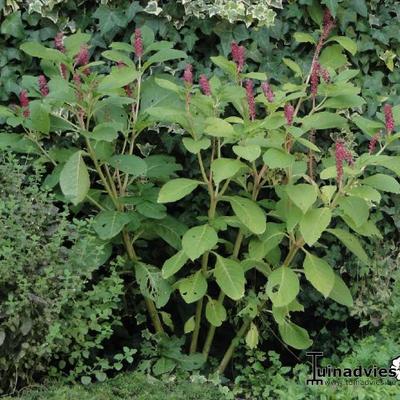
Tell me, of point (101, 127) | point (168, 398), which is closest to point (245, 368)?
point (168, 398)

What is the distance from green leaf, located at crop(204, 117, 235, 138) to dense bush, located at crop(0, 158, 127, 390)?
2.45 ft

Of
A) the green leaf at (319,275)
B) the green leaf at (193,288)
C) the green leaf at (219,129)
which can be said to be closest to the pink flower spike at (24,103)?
the green leaf at (219,129)

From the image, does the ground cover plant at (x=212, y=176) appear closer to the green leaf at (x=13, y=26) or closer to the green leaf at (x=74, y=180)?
the green leaf at (x=74, y=180)

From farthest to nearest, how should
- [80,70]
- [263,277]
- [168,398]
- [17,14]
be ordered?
1. [263,277]
2. [17,14]
3. [80,70]
4. [168,398]

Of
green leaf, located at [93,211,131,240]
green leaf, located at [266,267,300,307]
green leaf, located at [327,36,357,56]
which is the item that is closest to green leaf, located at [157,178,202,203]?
green leaf, located at [93,211,131,240]

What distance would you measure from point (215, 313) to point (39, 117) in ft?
4.50

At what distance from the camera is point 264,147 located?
13.8 ft

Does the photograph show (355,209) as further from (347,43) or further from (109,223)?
(109,223)

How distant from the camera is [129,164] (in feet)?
13.9

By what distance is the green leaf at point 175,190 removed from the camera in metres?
4.10

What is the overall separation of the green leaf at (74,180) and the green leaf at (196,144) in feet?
1.68

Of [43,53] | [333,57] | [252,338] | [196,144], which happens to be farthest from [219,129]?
[252,338]

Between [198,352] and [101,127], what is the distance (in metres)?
1.49

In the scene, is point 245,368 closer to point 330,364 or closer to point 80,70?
point 330,364
